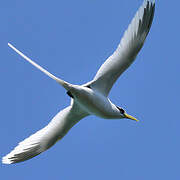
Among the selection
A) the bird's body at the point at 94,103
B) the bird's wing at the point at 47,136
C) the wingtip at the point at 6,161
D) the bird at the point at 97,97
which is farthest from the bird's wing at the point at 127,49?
the wingtip at the point at 6,161

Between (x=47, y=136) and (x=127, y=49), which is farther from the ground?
(x=127, y=49)

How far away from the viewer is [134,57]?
13508mm

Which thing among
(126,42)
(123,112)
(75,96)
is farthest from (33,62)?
(123,112)

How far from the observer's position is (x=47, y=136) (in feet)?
47.2

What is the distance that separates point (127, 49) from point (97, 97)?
4.91 ft

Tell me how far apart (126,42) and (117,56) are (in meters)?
0.43

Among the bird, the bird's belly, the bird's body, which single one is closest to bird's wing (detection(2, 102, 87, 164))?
the bird

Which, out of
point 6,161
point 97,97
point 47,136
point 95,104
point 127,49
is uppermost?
point 127,49

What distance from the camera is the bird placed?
1310 cm

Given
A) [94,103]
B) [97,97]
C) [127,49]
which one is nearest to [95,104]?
[94,103]

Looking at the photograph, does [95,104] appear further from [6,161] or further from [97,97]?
[6,161]

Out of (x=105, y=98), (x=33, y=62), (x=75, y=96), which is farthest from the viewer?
(x=105, y=98)

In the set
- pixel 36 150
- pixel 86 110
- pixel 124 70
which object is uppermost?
pixel 124 70

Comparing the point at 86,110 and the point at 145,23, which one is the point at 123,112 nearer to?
the point at 86,110
